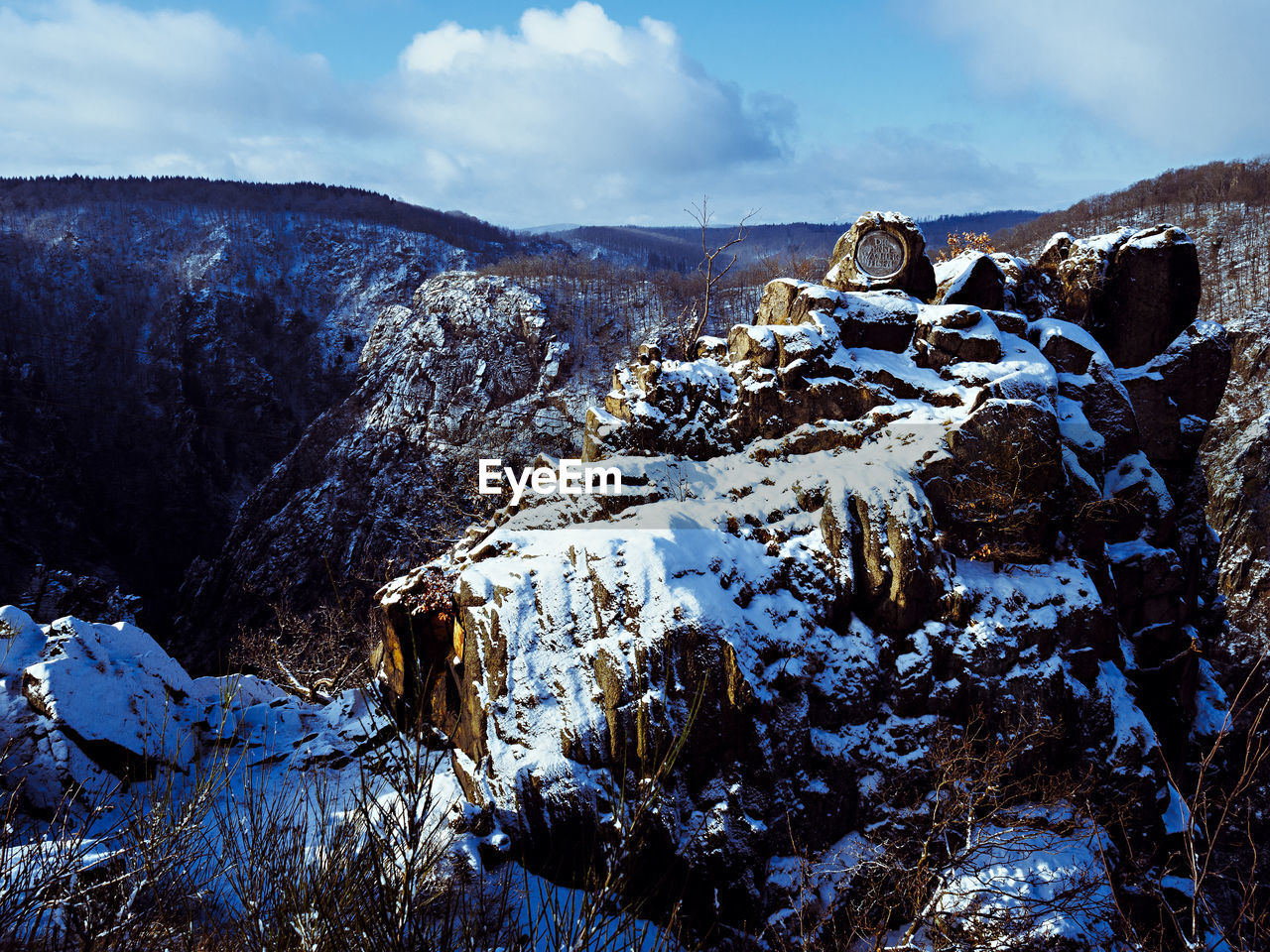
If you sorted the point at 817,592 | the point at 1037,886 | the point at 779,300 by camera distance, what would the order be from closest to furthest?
the point at 1037,886, the point at 817,592, the point at 779,300

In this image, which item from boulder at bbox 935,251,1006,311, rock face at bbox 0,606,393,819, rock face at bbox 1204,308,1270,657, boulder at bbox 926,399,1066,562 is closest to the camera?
rock face at bbox 0,606,393,819

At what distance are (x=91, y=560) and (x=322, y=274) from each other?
173ft

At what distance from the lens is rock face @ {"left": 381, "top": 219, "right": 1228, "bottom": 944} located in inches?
399

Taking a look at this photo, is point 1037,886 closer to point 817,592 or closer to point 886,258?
point 817,592

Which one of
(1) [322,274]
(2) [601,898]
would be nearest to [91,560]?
(1) [322,274]

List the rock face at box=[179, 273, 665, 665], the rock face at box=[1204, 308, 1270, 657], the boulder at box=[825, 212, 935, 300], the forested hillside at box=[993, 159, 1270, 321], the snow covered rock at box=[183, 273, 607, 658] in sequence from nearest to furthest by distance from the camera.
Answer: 1. the boulder at box=[825, 212, 935, 300]
2. the rock face at box=[1204, 308, 1270, 657]
3. the rock face at box=[179, 273, 665, 665]
4. the snow covered rock at box=[183, 273, 607, 658]
5. the forested hillside at box=[993, 159, 1270, 321]

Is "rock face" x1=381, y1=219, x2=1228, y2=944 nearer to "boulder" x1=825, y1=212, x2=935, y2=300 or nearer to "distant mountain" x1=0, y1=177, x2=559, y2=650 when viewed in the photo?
"boulder" x1=825, y1=212, x2=935, y2=300

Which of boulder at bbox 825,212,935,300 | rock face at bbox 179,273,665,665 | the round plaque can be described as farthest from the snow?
rock face at bbox 179,273,665,665

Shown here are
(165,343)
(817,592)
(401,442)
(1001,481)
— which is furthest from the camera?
(165,343)

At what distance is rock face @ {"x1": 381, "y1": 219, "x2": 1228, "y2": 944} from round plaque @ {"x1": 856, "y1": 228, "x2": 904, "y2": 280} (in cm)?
160

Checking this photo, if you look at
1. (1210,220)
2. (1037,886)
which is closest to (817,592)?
(1037,886)

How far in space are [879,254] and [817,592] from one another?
8.69m

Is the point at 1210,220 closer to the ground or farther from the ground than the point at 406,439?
farther from the ground

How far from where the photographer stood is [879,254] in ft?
50.9
